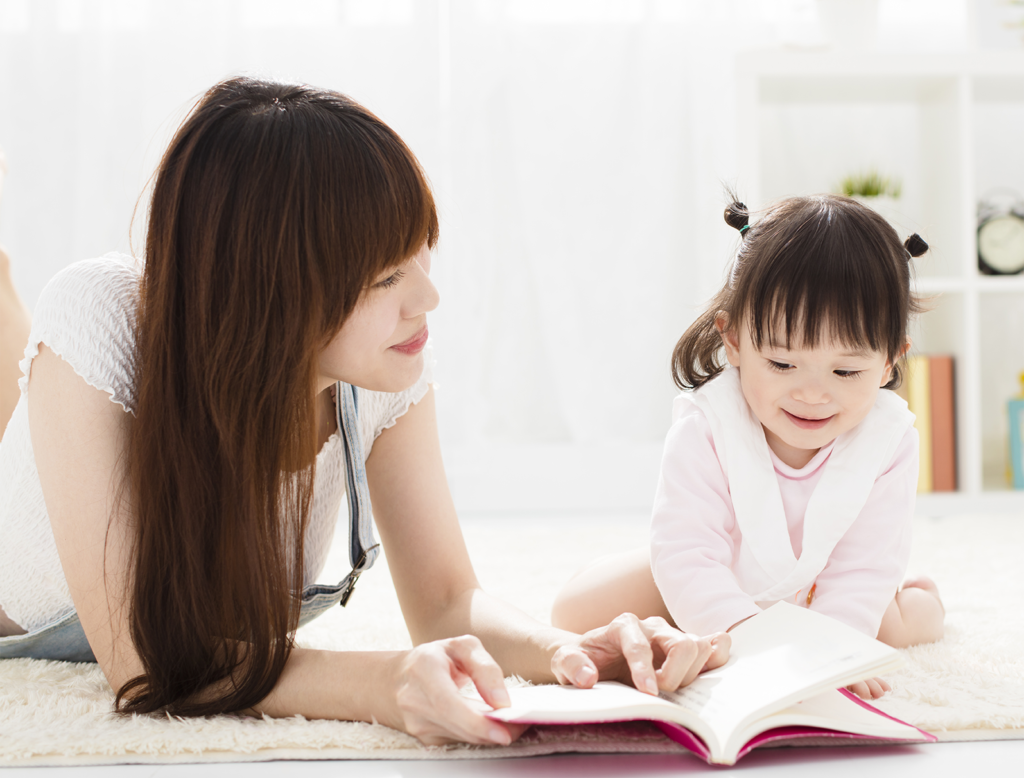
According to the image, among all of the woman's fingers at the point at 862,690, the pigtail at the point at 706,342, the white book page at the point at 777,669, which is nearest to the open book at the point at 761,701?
the white book page at the point at 777,669

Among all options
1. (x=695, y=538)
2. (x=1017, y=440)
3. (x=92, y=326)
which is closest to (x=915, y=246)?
(x=695, y=538)

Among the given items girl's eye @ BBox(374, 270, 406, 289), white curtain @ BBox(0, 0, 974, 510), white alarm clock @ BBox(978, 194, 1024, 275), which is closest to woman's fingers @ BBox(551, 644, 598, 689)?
girl's eye @ BBox(374, 270, 406, 289)

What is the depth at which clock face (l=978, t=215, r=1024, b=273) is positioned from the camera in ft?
7.80

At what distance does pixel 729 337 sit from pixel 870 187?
4.99 ft

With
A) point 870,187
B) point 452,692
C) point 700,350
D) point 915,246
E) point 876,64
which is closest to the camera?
point 452,692

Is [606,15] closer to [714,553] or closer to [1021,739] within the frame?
[714,553]

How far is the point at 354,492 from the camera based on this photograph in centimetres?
92

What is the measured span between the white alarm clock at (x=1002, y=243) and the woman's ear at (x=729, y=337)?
1.65m

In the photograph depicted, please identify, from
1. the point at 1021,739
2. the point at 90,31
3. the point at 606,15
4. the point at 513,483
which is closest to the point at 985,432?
the point at 513,483

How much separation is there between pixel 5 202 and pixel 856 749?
110 inches

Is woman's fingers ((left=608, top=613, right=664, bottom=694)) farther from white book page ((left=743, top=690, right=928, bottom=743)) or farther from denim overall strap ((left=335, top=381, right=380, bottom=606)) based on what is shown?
denim overall strap ((left=335, top=381, right=380, bottom=606))

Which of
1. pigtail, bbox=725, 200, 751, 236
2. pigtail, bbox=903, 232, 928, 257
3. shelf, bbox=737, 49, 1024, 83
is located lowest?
pigtail, bbox=903, 232, 928, 257

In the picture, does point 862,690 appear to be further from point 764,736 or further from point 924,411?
point 924,411

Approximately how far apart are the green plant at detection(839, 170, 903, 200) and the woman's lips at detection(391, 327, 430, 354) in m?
1.82
